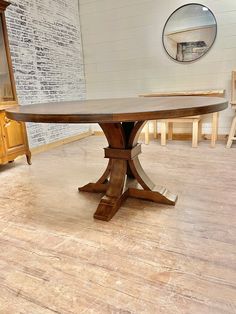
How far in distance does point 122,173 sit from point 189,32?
2.75 m

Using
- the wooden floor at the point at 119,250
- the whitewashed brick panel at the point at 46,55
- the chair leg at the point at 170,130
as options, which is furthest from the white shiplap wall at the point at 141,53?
the wooden floor at the point at 119,250

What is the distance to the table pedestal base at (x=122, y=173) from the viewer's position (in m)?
1.53

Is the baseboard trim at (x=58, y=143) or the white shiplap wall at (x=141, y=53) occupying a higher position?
the white shiplap wall at (x=141, y=53)

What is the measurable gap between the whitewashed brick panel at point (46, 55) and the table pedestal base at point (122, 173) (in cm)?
196

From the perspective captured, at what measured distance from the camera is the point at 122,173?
1.64 meters

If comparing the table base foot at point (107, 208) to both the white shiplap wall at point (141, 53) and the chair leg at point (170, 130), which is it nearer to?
the chair leg at point (170, 130)

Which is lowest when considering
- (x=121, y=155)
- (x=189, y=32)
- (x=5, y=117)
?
(x=121, y=155)

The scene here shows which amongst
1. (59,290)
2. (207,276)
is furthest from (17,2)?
(207,276)

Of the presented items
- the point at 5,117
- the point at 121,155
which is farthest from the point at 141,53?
the point at 121,155

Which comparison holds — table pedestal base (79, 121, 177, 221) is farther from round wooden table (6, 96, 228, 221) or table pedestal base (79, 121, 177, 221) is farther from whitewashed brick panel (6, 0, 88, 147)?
whitewashed brick panel (6, 0, 88, 147)

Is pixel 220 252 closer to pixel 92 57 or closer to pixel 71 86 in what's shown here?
pixel 71 86

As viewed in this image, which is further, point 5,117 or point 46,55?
point 46,55

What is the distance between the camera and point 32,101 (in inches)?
127

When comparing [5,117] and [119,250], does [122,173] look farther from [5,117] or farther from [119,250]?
[5,117]
